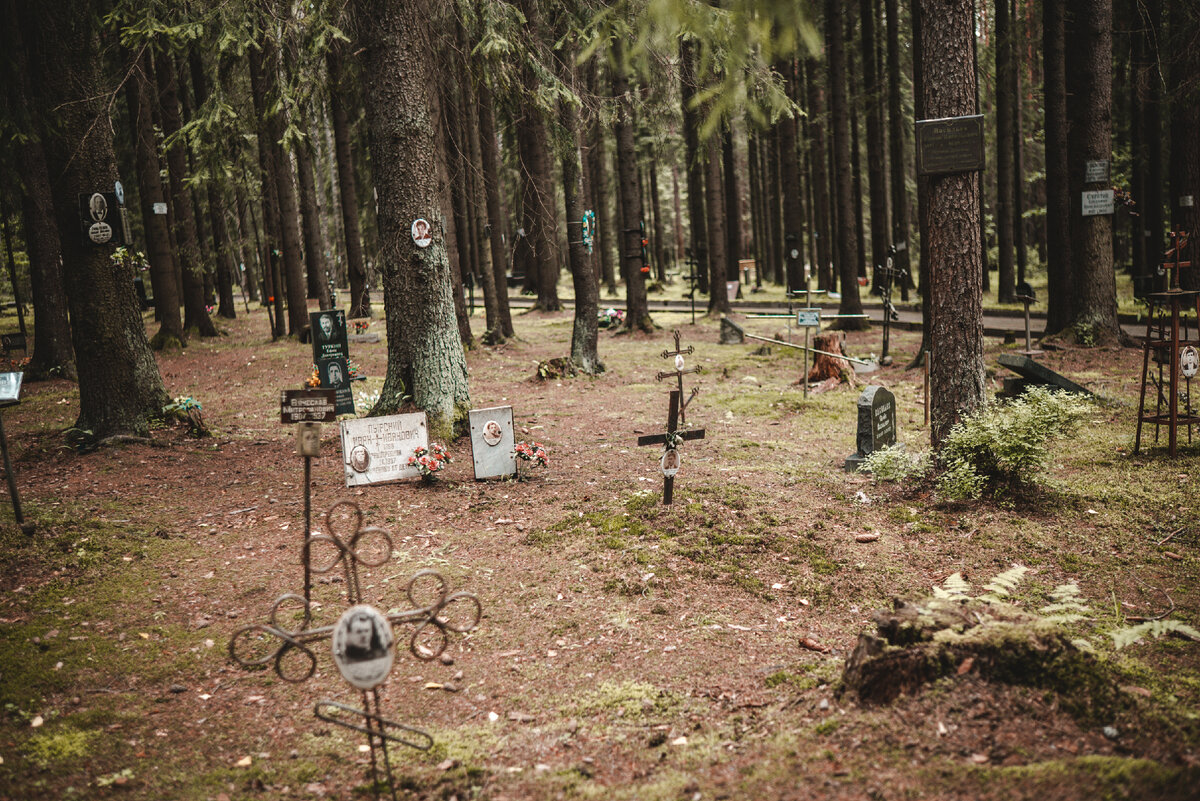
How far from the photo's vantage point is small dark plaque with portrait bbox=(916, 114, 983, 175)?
7.16 metres

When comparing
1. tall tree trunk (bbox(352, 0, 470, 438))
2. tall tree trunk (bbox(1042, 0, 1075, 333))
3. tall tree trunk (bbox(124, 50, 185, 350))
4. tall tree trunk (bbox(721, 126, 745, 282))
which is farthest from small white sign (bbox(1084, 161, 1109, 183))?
tall tree trunk (bbox(124, 50, 185, 350))

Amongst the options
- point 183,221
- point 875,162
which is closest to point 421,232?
point 183,221

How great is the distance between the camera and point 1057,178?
1661cm

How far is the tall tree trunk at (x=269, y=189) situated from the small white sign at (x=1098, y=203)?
48.2ft

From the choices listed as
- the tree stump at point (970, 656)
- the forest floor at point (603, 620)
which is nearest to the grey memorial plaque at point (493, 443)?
the forest floor at point (603, 620)

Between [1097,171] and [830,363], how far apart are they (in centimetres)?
571

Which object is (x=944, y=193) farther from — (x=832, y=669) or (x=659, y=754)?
(x=659, y=754)

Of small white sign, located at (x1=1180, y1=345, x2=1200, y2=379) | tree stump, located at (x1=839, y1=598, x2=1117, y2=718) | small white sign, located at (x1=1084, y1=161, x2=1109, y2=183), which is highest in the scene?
small white sign, located at (x1=1084, y1=161, x2=1109, y2=183)

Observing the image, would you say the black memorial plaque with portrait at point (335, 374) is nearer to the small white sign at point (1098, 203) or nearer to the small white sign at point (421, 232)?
the small white sign at point (421, 232)

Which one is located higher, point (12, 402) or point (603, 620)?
point (12, 402)

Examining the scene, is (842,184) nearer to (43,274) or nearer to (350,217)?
(350,217)

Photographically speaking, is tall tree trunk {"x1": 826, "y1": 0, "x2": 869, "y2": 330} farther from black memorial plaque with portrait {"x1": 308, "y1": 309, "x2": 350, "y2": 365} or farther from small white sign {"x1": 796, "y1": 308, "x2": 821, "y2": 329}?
black memorial plaque with portrait {"x1": 308, "y1": 309, "x2": 350, "y2": 365}

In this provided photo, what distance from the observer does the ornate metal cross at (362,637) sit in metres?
3.15

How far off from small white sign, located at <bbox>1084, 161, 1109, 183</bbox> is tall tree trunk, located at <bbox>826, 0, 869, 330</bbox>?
6.81 meters
